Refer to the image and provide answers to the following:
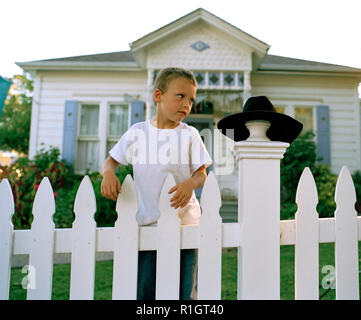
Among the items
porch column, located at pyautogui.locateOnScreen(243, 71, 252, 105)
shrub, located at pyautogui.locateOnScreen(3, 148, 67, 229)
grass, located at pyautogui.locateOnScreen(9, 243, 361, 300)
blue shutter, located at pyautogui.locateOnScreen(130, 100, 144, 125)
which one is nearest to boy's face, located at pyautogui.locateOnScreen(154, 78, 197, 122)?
grass, located at pyautogui.locateOnScreen(9, 243, 361, 300)

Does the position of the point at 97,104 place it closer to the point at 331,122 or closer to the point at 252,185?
the point at 331,122

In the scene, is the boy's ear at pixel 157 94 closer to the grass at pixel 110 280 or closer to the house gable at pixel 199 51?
the grass at pixel 110 280

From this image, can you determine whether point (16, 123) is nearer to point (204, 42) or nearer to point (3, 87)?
point (204, 42)

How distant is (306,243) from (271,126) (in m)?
0.60

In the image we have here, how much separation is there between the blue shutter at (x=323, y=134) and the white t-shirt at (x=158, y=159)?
772cm

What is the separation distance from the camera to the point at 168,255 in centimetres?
133

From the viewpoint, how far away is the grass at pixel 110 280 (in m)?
2.66

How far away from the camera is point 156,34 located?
7430 millimetres

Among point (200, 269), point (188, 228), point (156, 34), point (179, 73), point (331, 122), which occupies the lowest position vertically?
point (200, 269)

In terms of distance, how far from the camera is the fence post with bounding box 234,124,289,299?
4.39ft

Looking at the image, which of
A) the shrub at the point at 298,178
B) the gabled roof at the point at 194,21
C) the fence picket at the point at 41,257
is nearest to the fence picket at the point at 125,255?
the fence picket at the point at 41,257

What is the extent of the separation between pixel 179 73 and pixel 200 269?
1.00 m

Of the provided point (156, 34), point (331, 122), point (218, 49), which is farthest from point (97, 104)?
point (331, 122)

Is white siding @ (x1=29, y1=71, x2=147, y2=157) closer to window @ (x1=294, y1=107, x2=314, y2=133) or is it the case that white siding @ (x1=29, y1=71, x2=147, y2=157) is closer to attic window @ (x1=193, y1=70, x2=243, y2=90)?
attic window @ (x1=193, y1=70, x2=243, y2=90)
